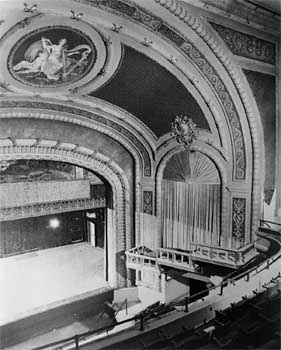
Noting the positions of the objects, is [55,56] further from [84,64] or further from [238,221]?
[238,221]

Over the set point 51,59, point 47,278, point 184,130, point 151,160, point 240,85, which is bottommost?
point 47,278

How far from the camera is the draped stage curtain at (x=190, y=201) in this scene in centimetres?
1019

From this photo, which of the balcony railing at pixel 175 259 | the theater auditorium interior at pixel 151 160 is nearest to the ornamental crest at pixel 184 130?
Answer: the theater auditorium interior at pixel 151 160

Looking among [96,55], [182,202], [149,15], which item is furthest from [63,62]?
[182,202]

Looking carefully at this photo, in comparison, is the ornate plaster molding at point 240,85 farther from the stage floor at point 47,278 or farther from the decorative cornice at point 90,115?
the stage floor at point 47,278

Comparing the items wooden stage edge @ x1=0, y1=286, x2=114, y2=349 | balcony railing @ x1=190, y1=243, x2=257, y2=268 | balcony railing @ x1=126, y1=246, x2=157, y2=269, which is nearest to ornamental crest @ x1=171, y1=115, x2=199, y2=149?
balcony railing @ x1=190, y1=243, x2=257, y2=268

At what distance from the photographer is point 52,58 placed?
6652 millimetres

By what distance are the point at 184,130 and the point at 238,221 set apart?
329 centimetres

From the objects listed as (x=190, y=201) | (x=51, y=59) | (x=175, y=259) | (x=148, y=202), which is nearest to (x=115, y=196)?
(x=148, y=202)

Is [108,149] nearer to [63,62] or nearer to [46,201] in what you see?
[63,62]

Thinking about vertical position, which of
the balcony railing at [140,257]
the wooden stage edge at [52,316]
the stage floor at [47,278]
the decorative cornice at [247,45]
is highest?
the decorative cornice at [247,45]

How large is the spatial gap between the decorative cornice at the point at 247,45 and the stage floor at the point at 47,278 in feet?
32.0

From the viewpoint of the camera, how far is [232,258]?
30.0 feet

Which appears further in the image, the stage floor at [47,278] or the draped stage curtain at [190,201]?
the stage floor at [47,278]
